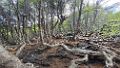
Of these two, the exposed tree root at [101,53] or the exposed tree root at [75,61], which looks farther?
the exposed tree root at [101,53]

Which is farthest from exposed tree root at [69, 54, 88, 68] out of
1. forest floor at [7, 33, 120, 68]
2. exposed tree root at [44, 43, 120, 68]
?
forest floor at [7, 33, 120, 68]

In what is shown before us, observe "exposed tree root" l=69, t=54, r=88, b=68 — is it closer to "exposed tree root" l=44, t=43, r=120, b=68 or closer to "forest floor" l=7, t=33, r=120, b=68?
"exposed tree root" l=44, t=43, r=120, b=68

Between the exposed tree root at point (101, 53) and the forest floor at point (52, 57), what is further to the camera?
the forest floor at point (52, 57)

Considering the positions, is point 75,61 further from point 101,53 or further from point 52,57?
point 52,57

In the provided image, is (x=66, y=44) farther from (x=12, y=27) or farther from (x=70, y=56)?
(x=12, y=27)

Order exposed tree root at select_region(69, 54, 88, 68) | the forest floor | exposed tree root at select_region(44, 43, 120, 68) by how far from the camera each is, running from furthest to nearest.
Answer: the forest floor
exposed tree root at select_region(44, 43, 120, 68)
exposed tree root at select_region(69, 54, 88, 68)

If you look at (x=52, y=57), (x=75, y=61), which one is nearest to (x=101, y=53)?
(x=75, y=61)

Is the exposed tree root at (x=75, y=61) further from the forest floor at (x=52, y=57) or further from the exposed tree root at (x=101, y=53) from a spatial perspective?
the forest floor at (x=52, y=57)

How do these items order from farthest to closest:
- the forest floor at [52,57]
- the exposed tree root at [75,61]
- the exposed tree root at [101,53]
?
the forest floor at [52,57] < the exposed tree root at [101,53] < the exposed tree root at [75,61]

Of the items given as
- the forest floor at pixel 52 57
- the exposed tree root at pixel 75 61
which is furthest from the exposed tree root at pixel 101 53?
the forest floor at pixel 52 57

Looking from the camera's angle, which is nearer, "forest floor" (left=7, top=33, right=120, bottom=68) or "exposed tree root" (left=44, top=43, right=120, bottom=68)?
"exposed tree root" (left=44, top=43, right=120, bottom=68)

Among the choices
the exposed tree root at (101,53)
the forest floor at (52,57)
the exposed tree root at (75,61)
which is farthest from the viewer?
the forest floor at (52,57)

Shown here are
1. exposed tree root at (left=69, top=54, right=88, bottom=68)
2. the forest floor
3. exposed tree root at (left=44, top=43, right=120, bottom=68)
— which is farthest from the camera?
the forest floor

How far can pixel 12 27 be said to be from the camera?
57.1 feet
